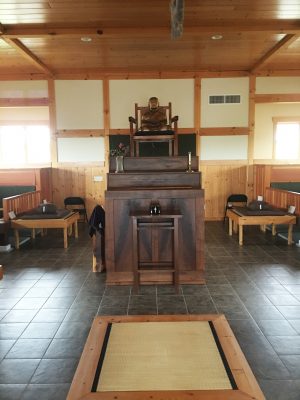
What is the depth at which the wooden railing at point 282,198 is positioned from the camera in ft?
18.7

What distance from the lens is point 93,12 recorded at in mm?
4625

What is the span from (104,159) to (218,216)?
115 inches

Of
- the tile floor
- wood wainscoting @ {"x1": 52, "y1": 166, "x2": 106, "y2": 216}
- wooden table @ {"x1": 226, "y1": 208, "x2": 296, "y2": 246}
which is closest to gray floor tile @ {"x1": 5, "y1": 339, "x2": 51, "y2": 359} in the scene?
the tile floor

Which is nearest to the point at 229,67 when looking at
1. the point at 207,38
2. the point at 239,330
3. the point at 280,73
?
the point at 280,73

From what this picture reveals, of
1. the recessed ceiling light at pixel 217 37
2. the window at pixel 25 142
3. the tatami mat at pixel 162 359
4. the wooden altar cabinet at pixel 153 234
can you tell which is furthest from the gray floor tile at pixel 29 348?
the window at pixel 25 142

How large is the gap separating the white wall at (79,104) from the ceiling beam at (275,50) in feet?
11.0

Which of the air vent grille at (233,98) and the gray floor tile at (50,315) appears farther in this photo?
the air vent grille at (233,98)

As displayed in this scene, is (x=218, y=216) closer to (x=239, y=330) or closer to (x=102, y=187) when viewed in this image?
(x=102, y=187)

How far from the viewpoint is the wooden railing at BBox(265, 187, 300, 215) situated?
5.71 metres

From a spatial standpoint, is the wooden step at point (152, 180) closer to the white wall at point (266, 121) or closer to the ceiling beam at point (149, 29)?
the ceiling beam at point (149, 29)

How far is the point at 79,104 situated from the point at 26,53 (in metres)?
1.80

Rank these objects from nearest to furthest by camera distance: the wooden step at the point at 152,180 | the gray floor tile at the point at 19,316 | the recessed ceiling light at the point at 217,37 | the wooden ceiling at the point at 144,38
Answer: the gray floor tile at the point at 19,316
the wooden step at the point at 152,180
the wooden ceiling at the point at 144,38
the recessed ceiling light at the point at 217,37

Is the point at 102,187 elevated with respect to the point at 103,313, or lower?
elevated

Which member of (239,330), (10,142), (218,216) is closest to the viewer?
(239,330)
